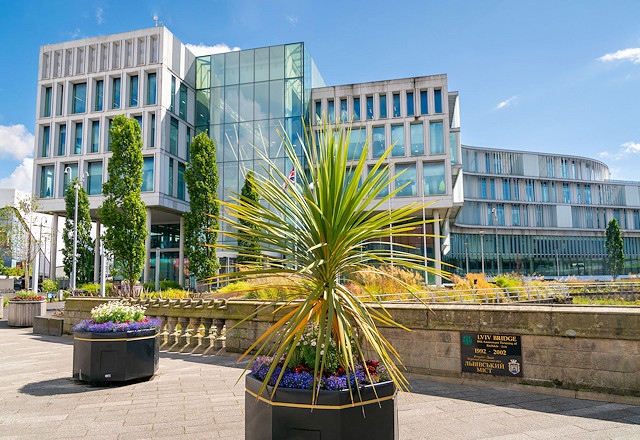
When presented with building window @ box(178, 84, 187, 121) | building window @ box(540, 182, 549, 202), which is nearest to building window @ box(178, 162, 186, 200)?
building window @ box(178, 84, 187, 121)

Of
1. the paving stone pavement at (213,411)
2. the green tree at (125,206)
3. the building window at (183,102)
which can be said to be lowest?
the paving stone pavement at (213,411)

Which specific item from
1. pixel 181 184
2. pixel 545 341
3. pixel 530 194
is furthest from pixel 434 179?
pixel 530 194

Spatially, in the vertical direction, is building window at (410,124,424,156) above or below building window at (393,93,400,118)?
below

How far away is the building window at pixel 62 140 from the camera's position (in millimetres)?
39750

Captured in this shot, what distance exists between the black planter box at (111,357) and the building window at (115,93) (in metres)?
35.9

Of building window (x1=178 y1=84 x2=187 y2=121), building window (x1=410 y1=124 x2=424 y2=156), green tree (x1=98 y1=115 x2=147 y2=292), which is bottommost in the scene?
green tree (x1=98 y1=115 x2=147 y2=292)

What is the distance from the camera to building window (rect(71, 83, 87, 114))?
131 ft

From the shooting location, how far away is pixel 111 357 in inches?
293

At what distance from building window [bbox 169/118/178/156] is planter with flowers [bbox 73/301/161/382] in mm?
33087

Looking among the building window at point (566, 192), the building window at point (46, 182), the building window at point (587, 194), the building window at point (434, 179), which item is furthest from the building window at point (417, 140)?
the building window at point (587, 194)

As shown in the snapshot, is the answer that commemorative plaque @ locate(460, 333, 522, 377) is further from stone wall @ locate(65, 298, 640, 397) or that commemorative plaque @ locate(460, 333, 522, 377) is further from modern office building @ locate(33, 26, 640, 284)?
modern office building @ locate(33, 26, 640, 284)

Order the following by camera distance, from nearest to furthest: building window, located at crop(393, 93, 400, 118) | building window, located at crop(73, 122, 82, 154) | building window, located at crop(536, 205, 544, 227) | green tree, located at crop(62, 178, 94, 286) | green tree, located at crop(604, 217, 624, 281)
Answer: green tree, located at crop(62, 178, 94, 286) → building window, located at crop(393, 93, 400, 118) → building window, located at crop(73, 122, 82, 154) → green tree, located at crop(604, 217, 624, 281) → building window, located at crop(536, 205, 544, 227)

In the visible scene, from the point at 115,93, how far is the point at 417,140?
86.0 feet

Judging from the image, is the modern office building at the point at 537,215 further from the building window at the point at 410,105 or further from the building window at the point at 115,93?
the building window at the point at 115,93
